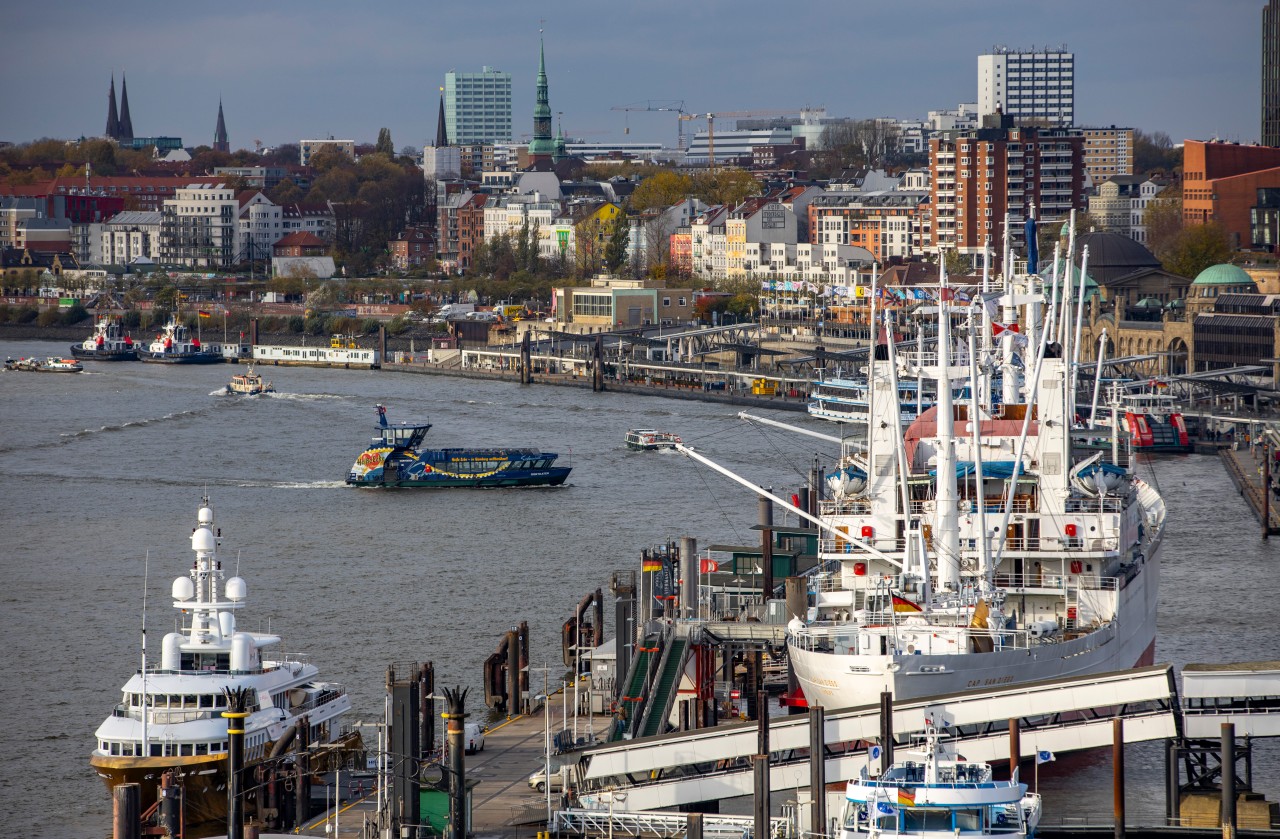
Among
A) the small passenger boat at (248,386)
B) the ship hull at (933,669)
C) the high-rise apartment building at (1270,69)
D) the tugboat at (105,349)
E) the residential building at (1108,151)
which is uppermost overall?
the high-rise apartment building at (1270,69)

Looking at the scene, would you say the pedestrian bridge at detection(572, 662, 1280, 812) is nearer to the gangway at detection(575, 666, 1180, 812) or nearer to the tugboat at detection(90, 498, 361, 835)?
the gangway at detection(575, 666, 1180, 812)

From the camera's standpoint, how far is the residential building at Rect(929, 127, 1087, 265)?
90.2 metres

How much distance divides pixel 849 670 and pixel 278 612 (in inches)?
453

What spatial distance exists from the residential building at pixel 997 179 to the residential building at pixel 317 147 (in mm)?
84006

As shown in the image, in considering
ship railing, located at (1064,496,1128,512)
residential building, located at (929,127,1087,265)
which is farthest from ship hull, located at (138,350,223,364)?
ship railing, located at (1064,496,1128,512)

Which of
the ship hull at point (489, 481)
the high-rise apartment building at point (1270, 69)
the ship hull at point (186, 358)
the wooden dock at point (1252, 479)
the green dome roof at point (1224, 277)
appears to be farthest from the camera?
the high-rise apartment building at point (1270, 69)

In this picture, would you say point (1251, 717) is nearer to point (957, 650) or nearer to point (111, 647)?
point (957, 650)

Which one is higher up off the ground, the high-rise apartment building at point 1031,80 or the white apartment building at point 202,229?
the high-rise apartment building at point 1031,80

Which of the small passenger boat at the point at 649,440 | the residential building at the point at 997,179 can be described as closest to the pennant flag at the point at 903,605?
the small passenger boat at the point at 649,440

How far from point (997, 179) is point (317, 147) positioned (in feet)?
326

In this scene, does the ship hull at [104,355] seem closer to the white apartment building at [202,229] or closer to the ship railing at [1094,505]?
the white apartment building at [202,229]

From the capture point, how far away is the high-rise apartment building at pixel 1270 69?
112 m

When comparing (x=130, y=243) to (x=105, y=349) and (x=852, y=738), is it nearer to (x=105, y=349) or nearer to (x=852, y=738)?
(x=105, y=349)

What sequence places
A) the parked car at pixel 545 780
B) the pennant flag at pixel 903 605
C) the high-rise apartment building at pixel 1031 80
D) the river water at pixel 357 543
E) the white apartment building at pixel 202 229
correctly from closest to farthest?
the parked car at pixel 545 780 → the pennant flag at pixel 903 605 → the river water at pixel 357 543 → the white apartment building at pixel 202 229 → the high-rise apartment building at pixel 1031 80
